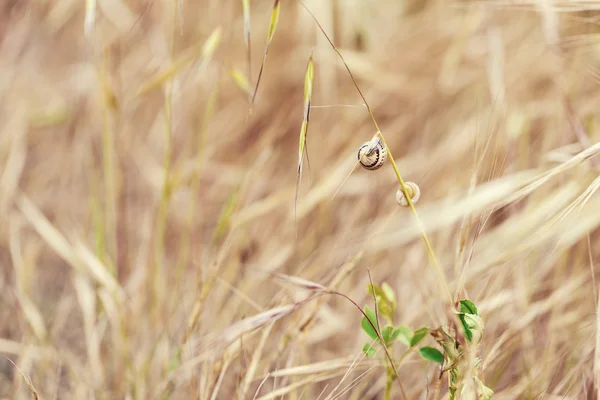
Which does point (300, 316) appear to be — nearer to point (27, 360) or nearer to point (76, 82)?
point (27, 360)

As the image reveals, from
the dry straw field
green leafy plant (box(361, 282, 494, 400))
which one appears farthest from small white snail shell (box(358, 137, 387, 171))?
green leafy plant (box(361, 282, 494, 400))

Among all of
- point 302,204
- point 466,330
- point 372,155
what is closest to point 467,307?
point 466,330

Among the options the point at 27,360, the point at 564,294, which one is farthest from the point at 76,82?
the point at 564,294

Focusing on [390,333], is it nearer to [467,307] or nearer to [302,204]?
[467,307]

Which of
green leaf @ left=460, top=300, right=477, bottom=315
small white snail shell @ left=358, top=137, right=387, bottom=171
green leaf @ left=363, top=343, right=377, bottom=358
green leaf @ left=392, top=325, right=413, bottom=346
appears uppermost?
small white snail shell @ left=358, top=137, right=387, bottom=171

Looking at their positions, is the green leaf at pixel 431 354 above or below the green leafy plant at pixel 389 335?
below

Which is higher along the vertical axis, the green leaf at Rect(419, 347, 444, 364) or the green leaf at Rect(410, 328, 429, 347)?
the green leaf at Rect(410, 328, 429, 347)

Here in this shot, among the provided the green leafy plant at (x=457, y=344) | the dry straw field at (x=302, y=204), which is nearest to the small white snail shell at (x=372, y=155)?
the dry straw field at (x=302, y=204)

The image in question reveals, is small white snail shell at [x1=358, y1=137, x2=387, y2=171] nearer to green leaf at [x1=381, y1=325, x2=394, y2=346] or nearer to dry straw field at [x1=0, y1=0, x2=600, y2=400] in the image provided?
dry straw field at [x1=0, y1=0, x2=600, y2=400]

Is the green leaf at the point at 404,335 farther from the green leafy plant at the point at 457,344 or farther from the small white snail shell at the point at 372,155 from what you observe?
the small white snail shell at the point at 372,155
